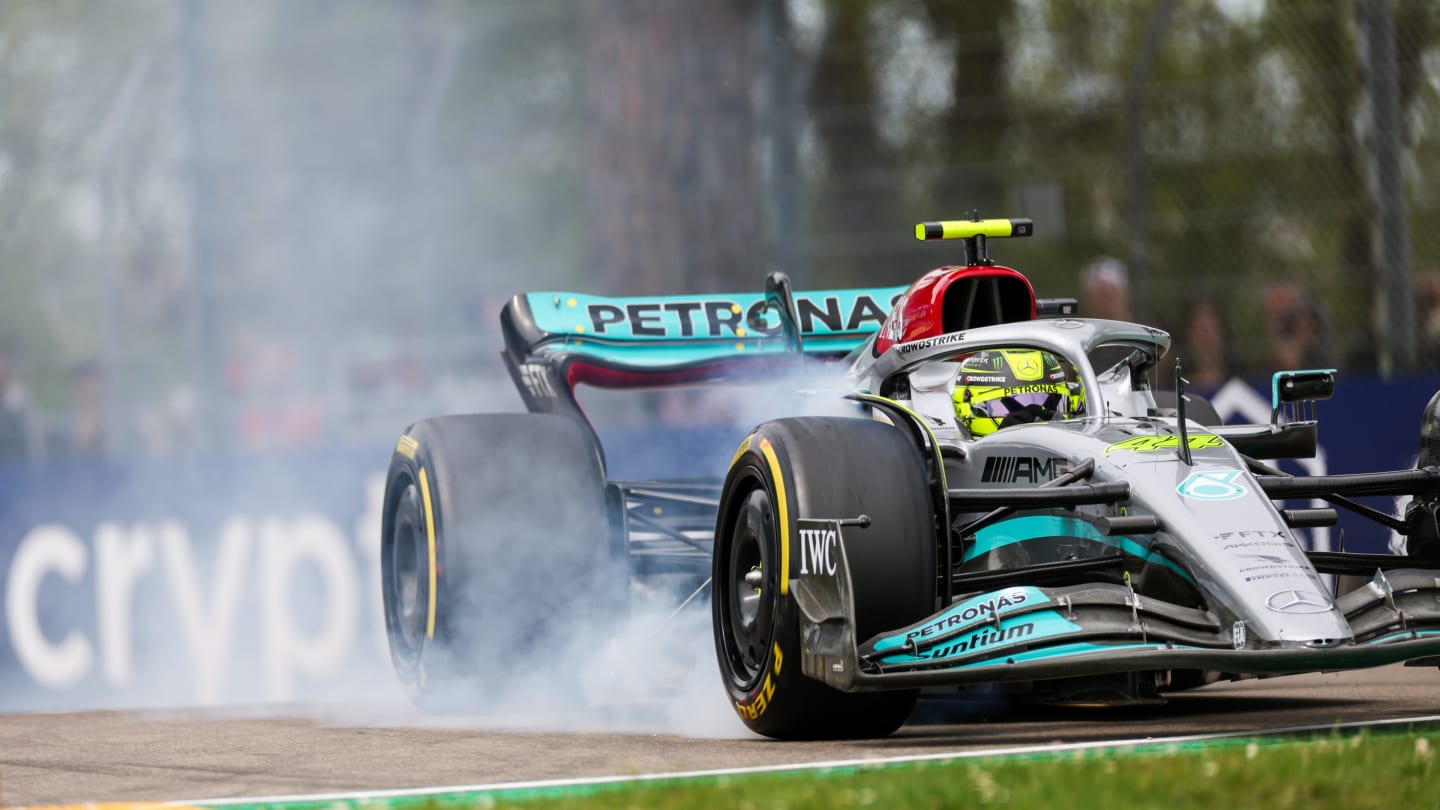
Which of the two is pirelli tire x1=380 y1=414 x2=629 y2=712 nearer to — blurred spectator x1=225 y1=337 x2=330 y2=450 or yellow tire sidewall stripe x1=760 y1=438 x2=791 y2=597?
yellow tire sidewall stripe x1=760 y1=438 x2=791 y2=597

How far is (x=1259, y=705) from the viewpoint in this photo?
707 centimetres

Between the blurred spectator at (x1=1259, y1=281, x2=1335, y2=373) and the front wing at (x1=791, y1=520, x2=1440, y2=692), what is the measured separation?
5045 mm

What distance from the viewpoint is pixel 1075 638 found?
5.61 m

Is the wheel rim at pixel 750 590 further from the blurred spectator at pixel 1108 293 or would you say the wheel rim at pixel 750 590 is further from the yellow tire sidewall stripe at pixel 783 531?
the blurred spectator at pixel 1108 293

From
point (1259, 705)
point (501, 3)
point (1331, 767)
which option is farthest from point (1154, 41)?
point (501, 3)

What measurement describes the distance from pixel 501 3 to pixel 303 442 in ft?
30.6

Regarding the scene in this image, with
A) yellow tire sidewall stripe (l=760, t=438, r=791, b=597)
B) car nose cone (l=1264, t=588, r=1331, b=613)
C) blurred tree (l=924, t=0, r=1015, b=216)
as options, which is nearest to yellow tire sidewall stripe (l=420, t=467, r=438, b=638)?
yellow tire sidewall stripe (l=760, t=438, r=791, b=597)

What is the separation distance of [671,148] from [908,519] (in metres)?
6.88

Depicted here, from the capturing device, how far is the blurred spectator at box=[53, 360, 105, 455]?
13.1 metres

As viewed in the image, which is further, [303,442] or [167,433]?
[167,433]

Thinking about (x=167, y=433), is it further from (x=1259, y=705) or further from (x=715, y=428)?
(x=1259, y=705)

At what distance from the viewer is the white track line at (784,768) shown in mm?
5004

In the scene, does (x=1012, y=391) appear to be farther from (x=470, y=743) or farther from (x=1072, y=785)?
(x=1072, y=785)

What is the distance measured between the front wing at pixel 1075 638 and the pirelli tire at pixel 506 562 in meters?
2.14
